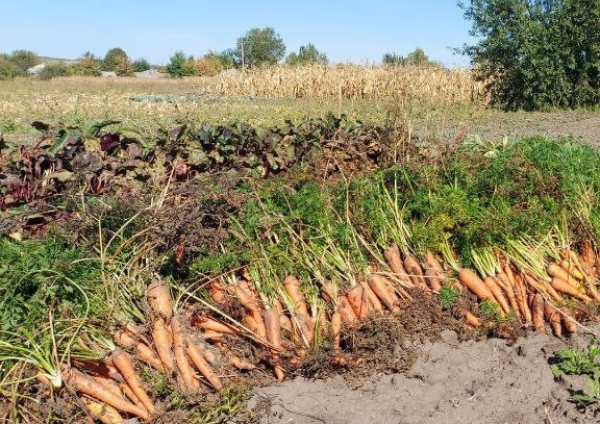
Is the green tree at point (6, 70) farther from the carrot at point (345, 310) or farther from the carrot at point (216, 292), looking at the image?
the carrot at point (345, 310)

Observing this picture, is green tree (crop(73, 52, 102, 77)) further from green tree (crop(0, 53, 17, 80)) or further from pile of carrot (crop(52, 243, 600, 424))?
pile of carrot (crop(52, 243, 600, 424))

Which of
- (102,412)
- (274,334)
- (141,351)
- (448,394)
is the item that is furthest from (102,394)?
(448,394)

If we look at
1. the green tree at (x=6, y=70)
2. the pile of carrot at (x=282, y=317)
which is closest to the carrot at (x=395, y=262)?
the pile of carrot at (x=282, y=317)

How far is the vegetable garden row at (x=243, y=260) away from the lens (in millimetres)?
3576

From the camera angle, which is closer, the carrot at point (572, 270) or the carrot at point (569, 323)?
the carrot at point (569, 323)

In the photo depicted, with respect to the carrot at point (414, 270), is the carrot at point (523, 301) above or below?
below

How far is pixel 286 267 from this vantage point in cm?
439

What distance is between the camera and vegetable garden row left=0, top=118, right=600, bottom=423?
11.7ft

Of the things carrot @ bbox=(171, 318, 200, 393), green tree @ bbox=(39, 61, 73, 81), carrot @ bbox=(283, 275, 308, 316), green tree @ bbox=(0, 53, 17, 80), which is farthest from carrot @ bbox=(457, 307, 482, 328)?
green tree @ bbox=(39, 61, 73, 81)

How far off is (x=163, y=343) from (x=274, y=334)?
2.07ft

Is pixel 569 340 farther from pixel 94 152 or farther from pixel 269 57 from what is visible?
pixel 269 57

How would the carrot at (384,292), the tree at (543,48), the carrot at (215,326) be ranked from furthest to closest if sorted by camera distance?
the tree at (543,48) < the carrot at (384,292) < the carrot at (215,326)

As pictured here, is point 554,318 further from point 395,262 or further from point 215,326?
point 215,326

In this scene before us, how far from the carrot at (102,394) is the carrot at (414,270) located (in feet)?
6.50
